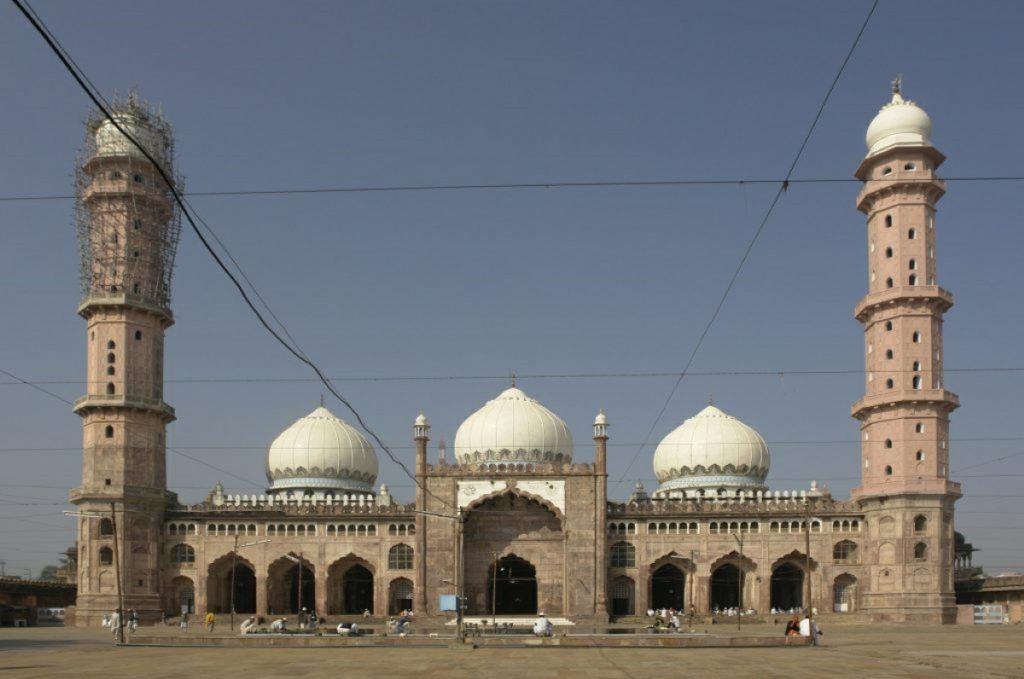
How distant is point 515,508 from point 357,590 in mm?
13369

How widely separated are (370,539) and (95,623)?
15.3 metres

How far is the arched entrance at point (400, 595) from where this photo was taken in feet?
216

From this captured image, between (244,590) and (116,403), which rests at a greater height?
(116,403)

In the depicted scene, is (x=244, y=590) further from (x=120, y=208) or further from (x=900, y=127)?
(x=900, y=127)

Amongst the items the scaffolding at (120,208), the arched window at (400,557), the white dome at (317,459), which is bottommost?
the arched window at (400,557)

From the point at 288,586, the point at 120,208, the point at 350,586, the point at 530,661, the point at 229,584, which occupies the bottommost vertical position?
the point at 350,586

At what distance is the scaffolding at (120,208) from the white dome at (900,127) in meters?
38.5

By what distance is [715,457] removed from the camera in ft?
235

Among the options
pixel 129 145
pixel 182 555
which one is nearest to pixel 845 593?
pixel 182 555

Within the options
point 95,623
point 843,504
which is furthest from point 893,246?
point 95,623

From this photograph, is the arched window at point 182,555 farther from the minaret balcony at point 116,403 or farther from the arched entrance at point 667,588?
the arched entrance at point 667,588

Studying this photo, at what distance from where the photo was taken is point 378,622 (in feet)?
199

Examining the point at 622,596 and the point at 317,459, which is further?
the point at 317,459

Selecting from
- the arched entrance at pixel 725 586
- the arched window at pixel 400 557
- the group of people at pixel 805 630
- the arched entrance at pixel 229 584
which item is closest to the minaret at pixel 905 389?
the arched entrance at pixel 725 586
